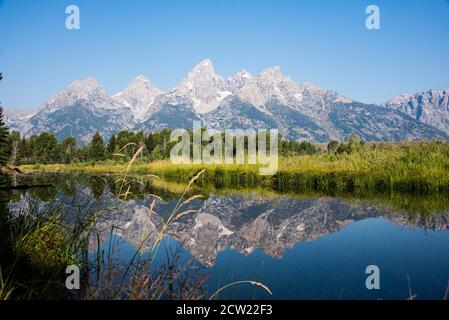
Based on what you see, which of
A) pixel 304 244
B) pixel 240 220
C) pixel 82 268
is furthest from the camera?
pixel 240 220

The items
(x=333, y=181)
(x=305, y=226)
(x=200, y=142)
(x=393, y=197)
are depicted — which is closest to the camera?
(x=305, y=226)

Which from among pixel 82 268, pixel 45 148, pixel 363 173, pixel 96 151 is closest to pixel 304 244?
pixel 82 268

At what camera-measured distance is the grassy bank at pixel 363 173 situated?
566 inches

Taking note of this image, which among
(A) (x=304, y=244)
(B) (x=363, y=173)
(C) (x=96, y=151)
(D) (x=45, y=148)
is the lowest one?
(C) (x=96, y=151)

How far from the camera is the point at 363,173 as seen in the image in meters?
16.3

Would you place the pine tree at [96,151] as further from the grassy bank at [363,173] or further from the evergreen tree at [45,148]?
the grassy bank at [363,173]

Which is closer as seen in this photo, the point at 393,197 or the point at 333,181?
the point at 393,197

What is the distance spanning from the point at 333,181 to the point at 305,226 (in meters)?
8.56

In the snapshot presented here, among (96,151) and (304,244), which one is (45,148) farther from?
(304,244)

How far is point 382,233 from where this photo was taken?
8.12m

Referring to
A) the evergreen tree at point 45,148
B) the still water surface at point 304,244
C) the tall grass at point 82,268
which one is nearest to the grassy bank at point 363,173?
the still water surface at point 304,244

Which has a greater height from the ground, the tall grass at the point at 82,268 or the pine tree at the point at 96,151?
the tall grass at the point at 82,268
